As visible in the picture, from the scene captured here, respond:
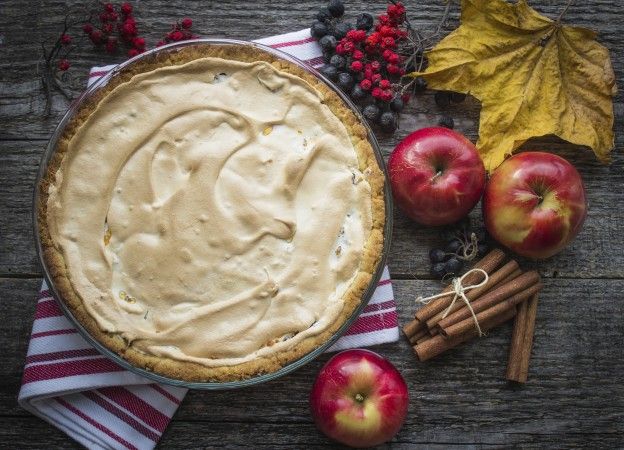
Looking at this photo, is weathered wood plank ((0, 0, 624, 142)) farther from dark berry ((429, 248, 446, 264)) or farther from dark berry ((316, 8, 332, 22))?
dark berry ((429, 248, 446, 264))

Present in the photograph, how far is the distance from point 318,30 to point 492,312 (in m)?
1.23

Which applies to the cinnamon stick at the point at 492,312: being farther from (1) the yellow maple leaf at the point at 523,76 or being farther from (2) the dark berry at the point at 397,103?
(2) the dark berry at the point at 397,103

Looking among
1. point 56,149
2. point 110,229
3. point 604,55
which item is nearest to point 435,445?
point 110,229

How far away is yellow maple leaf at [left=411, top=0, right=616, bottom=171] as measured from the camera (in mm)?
2316

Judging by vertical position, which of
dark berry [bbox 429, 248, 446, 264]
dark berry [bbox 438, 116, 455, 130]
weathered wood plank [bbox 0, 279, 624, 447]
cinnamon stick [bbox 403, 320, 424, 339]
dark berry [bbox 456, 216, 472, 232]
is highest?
dark berry [bbox 438, 116, 455, 130]

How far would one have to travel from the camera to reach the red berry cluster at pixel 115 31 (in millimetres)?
2350

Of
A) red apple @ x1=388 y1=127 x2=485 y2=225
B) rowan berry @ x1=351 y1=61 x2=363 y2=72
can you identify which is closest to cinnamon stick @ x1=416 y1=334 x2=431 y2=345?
red apple @ x1=388 y1=127 x2=485 y2=225

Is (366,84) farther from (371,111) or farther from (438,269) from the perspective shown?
(438,269)

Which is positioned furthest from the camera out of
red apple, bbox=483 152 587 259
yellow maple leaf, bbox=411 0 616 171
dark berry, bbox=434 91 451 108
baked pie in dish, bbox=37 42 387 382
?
dark berry, bbox=434 91 451 108

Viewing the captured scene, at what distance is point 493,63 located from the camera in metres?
2.32

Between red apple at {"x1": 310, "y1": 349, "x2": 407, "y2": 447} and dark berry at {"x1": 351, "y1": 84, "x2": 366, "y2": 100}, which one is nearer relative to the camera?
red apple at {"x1": 310, "y1": 349, "x2": 407, "y2": 447}

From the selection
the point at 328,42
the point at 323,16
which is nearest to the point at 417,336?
the point at 328,42

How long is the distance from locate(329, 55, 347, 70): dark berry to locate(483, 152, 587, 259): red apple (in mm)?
709

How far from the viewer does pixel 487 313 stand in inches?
91.2
